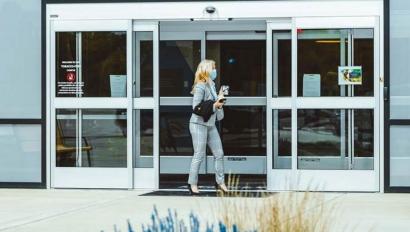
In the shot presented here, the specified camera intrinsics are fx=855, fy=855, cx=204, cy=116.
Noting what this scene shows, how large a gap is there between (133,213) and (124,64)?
3.26 metres

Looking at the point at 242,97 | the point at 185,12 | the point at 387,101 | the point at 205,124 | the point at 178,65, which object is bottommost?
the point at 205,124

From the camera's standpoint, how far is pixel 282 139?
1243cm

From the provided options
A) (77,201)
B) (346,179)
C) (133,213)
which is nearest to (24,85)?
(77,201)

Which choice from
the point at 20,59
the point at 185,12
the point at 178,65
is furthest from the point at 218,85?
the point at 20,59

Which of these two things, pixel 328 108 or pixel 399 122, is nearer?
pixel 399 122

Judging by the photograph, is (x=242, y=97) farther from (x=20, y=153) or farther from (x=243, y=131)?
(x=20, y=153)

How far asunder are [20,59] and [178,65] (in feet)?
10.8

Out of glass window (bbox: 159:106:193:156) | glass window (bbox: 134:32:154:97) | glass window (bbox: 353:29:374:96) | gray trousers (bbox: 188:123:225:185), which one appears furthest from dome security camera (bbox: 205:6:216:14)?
glass window (bbox: 159:106:193:156)

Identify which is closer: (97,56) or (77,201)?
(77,201)

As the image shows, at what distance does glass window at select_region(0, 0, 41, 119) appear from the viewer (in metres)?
12.7

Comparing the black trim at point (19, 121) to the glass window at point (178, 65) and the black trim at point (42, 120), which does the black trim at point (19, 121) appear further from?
the glass window at point (178, 65)

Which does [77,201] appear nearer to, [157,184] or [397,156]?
[157,184]

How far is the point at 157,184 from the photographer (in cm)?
1253

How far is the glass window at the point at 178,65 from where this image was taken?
14.9 meters
